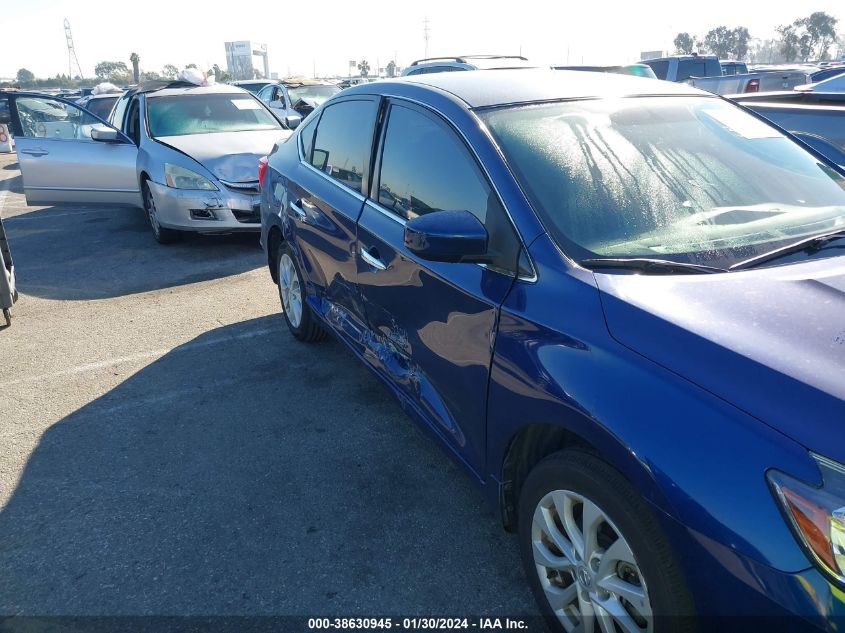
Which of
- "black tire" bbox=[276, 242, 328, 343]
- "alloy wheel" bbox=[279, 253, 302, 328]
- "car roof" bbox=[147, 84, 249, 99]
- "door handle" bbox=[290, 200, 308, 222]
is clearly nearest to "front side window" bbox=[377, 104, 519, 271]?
"door handle" bbox=[290, 200, 308, 222]

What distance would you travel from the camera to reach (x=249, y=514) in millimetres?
2998

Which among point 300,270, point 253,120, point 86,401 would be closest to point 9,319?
point 86,401

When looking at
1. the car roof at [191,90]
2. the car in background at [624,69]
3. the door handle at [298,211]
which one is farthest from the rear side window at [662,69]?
the door handle at [298,211]

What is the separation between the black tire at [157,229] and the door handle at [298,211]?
4.02 meters

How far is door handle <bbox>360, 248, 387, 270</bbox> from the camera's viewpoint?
3053 mm

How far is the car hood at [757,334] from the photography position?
4.98 feet

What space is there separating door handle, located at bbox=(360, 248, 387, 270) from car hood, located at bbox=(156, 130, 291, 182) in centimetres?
449

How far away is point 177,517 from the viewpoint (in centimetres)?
299

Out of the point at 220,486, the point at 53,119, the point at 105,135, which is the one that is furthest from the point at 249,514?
the point at 53,119

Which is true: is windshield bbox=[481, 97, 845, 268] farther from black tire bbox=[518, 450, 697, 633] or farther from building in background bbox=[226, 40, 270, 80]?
building in background bbox=[226, 40, 270, 80]

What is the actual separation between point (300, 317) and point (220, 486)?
1.66 metres

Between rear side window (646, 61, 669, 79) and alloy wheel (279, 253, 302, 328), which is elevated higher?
rear side window (646, 61, 669, 79)

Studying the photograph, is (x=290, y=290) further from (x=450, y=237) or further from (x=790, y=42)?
(x=790, y=42)

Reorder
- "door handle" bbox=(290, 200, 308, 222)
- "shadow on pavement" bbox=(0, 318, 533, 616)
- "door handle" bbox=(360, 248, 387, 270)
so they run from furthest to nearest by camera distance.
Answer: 1. "door handle" bbox=(290, 200, 308, 222)
2. "door handle" bbox=(360, 248, 387, 270)
3. "shadow on pavement" bbox=(0, 318, 533, 616)
